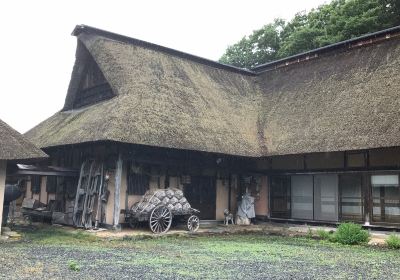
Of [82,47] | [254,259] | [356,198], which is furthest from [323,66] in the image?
[254,259]

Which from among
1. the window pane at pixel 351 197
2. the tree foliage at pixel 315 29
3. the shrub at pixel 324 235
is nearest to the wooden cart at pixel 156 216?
the shrub at pixel 324 235

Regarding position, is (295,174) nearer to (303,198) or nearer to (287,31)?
(303,198)

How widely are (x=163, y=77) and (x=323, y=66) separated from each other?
267 inches

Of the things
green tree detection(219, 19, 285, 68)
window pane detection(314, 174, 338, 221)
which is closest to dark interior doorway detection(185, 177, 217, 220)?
window pane detection(314, 174, 338, 221)

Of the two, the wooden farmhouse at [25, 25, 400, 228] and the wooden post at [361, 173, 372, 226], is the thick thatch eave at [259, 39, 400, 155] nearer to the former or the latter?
the wooden farmhouse at [25, 25, 400, 228]

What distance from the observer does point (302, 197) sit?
51.8ft

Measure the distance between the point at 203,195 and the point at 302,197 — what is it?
368cm

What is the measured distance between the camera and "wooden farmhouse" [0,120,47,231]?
10.7 metres

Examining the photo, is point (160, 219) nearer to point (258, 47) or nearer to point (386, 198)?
point (386, 198)

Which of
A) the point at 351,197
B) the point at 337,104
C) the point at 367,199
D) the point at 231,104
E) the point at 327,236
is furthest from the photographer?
the point at 231,104

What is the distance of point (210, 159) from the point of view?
51.6ft

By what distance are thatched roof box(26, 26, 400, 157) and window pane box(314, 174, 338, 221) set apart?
5.58 feet

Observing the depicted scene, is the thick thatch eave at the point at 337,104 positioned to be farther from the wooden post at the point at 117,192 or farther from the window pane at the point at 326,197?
the wooden post at the point at 117,192

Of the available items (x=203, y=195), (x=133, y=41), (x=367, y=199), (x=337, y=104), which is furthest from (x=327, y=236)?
(x=133, y=41)
